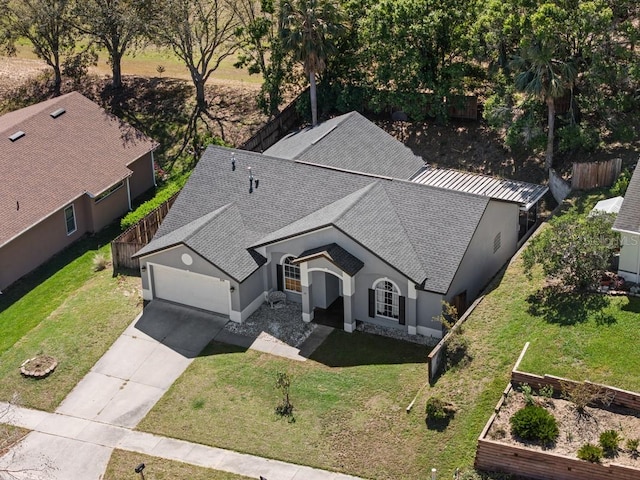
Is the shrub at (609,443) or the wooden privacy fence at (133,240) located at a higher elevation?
the wooden privacy fence at (133,240)

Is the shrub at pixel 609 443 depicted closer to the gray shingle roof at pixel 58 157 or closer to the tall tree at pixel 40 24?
the gray shingle roof at pixel 58 157

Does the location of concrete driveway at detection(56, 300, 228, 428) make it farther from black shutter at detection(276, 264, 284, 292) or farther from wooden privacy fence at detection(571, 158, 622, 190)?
wooden privacy fence at detection(571, 158, 622, 190)

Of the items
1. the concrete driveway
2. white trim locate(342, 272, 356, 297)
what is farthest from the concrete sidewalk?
white trim locate(342, 272, 356, 297)

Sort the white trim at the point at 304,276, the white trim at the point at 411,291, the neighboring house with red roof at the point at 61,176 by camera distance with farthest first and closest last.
→ the neighboring house with red roof at the point at 61,176
the white trim at the point at 304,276
the white trim at the point at 411,291

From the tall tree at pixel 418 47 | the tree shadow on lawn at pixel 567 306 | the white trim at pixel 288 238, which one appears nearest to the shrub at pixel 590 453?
the tree shadow on lawn at pixel 567 306

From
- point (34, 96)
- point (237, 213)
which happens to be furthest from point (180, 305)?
point (34, 96)

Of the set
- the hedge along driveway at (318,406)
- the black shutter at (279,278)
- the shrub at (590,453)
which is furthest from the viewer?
the black shutter at (279,278)
